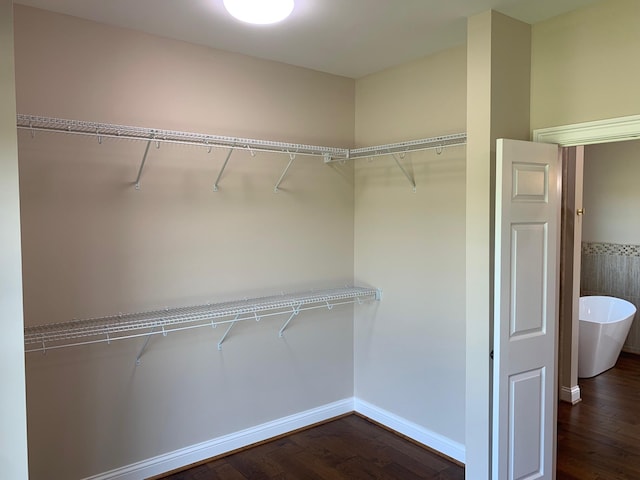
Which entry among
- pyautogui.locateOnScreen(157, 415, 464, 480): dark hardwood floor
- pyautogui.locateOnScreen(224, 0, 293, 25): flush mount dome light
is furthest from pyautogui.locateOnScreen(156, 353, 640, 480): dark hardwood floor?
pyautogui.locateOnScreen(224, 0, 293, 25): flush mount dome light

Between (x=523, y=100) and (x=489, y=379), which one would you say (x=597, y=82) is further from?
(x=489, y=379)

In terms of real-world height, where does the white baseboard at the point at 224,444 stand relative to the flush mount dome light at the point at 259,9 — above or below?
below

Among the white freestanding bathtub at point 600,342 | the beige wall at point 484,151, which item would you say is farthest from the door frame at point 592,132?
the white freestanding bathtub at point 600,342

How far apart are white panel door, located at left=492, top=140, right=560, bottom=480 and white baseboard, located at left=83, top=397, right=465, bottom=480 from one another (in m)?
0.68

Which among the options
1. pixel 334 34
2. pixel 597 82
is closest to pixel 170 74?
pixel 334 34

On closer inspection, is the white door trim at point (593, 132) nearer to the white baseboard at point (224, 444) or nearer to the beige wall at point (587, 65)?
the beige wall at point (587, 65)

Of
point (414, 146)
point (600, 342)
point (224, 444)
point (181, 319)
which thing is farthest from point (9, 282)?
point (600, 342)

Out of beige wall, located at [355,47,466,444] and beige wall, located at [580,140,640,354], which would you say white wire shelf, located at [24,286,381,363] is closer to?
Answer: beige wall, located at [355,47,466,444]

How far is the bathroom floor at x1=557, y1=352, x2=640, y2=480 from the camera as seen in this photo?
2949 mm

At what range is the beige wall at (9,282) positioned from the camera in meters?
1.66

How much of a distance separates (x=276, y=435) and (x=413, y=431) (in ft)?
3.18

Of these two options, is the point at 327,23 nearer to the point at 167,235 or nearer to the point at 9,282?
the point at 167,235

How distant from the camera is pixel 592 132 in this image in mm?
2328

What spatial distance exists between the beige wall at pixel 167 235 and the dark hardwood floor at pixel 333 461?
0.20m
